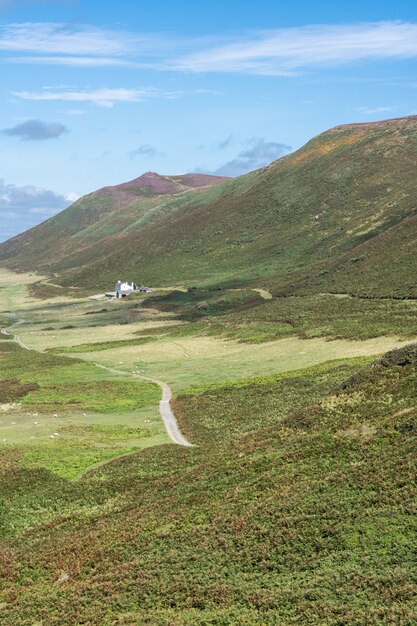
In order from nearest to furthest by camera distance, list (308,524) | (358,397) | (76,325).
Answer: (308,524) < (358,397) < (76,325)

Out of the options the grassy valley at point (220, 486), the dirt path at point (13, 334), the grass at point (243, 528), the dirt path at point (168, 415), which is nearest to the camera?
the grass at point (243, 528)

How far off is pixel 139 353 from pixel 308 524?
74.4m

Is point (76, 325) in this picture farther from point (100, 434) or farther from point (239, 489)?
point (239, 489)

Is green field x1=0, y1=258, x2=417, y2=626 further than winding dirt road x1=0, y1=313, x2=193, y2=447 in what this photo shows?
No

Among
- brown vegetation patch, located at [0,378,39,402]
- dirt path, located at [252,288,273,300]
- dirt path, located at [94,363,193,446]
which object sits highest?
dirt path, located at [252,288,273,300]

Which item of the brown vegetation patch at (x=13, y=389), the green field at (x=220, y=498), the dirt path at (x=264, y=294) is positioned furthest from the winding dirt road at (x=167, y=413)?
the dirt path at (x=264, y=294)

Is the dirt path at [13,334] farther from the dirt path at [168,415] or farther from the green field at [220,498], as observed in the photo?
the green field at [220,498]

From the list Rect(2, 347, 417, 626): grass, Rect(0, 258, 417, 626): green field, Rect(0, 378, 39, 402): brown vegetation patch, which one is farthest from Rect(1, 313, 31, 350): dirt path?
Rect(2, 347, 417, 626): grass

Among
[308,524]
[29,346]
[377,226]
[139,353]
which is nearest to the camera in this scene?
[308,524]

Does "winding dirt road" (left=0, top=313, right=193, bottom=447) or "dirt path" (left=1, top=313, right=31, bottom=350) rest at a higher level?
"dirt path" (left=1, top=313, right=31, bottom=350)

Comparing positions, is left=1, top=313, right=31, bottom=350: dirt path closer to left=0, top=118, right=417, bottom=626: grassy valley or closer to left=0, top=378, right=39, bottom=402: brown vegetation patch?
left=0, top=118, right=417, bottom=626: grassy valley

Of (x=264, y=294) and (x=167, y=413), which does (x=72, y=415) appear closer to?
(x=167, y=413)

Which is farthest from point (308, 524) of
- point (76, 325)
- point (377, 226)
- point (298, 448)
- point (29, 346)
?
point (377, 226)

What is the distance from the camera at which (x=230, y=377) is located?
82875 mm
